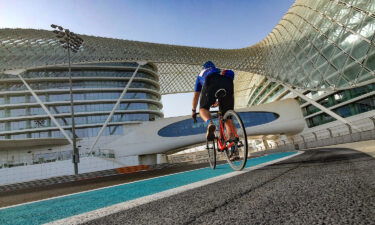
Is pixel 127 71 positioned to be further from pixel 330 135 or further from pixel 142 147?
pixel 330 135

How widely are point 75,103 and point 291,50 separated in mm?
36414

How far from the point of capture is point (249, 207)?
48.6 inches

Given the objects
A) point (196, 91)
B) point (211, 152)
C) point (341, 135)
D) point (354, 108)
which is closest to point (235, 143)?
point (196, 91)

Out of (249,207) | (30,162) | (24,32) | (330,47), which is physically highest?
(24,32)

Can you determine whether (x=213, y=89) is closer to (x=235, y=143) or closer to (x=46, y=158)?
(x=235, y=143)

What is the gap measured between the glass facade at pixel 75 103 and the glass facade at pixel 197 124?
7992 mm

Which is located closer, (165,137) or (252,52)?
(165,137)

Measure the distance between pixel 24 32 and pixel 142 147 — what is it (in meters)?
23.2

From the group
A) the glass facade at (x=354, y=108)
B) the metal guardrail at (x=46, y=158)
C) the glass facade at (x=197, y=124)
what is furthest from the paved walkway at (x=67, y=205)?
the glass facade at (x=197, y=124)

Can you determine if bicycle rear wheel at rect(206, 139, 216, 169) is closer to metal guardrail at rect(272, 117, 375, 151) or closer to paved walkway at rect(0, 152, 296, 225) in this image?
paved walkway at rect(0, 152, 296, 225)

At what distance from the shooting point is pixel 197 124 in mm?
41062

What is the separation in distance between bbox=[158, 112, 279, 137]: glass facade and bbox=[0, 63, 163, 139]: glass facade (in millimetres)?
7992

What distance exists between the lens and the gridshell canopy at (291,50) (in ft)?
64.4

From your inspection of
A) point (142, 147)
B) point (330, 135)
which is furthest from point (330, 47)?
point (142, 147)
